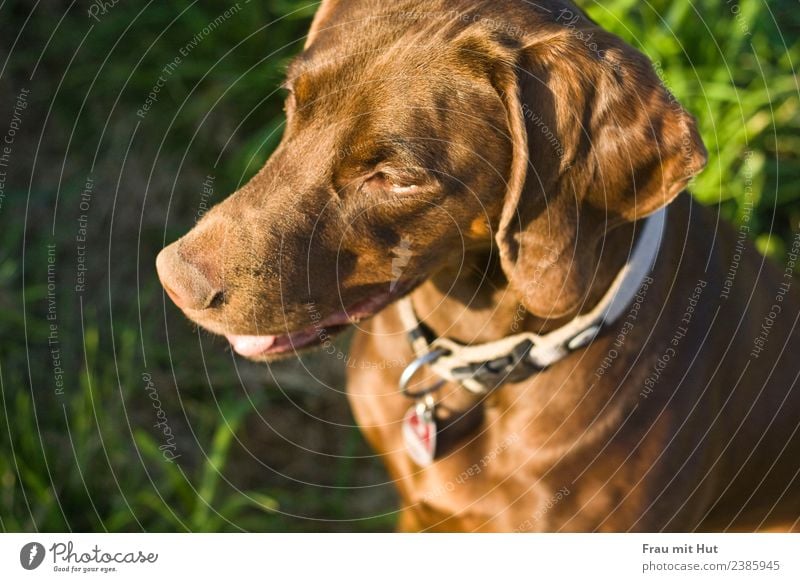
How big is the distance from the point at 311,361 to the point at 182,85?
148 centimetres

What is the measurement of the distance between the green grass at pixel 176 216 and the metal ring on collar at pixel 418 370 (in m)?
1.05

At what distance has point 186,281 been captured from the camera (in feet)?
7.55

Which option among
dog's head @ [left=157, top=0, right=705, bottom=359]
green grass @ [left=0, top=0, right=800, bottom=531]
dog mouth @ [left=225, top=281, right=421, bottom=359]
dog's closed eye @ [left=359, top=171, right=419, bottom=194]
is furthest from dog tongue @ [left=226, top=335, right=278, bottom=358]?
green grass @ [left=0, top=0, right=800, bottom=531]

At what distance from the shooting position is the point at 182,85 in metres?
4.58

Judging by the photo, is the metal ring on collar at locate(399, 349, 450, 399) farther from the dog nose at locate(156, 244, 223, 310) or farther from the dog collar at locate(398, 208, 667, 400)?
the dog nose at locate(156, 244, 223, 310)

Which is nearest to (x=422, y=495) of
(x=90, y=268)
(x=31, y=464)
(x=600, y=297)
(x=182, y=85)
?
(x=600, y=297)

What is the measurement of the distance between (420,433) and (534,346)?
20.1 inches

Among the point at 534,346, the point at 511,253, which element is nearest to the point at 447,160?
the point at 511,253

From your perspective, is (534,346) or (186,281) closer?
(186,281)

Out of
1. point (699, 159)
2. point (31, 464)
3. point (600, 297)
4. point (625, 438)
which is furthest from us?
point (31, 464)

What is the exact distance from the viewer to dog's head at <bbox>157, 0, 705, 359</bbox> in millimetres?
2270

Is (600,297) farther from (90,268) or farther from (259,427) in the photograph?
(90,268)

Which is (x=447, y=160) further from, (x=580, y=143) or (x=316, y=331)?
(x=316, y=331)
